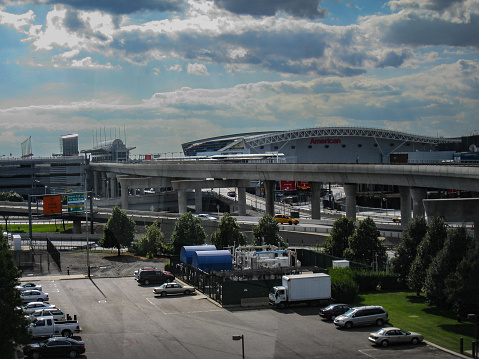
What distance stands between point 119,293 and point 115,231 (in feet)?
65.9

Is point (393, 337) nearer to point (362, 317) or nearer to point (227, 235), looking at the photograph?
point (362, 317)

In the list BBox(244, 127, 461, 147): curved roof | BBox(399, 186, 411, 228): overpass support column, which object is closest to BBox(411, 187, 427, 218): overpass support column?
BBox(399, 186, 411, 228): overpass support column

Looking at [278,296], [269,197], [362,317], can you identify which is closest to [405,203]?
[269,197]

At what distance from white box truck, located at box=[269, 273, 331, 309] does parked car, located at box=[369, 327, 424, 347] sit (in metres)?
7.16

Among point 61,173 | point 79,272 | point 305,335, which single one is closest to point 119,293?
point 79,272

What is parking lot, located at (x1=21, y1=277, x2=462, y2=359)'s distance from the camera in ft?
81.3

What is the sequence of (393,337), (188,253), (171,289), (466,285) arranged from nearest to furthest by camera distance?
(393,337) → (466,285) → (171,289) → (188,253)

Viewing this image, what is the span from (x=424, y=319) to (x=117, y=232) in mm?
34494

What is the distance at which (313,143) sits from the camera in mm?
165250

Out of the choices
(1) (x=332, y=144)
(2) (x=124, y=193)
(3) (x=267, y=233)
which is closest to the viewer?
(3) (x=267, y=233)

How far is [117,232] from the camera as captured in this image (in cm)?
5722

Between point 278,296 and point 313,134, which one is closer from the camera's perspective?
point 278,296

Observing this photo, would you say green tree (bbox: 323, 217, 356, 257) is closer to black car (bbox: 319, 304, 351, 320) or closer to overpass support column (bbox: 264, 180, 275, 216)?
black car (bbox: 319, 304, 351, 320)

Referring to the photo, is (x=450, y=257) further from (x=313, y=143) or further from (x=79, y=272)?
(x=313, y=143)
